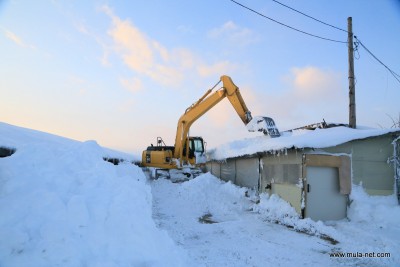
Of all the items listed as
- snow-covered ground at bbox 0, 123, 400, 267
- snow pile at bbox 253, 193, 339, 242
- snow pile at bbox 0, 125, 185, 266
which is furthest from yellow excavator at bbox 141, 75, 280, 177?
snow pile at bbox 0, 125, 185, 266

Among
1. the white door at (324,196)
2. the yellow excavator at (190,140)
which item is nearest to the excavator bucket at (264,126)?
the yellow excavator at (190,140)

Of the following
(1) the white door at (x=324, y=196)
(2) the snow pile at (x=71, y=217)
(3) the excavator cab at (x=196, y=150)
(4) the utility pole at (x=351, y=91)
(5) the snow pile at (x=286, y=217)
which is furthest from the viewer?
(3) the excavator cab at (x=196, y=150)

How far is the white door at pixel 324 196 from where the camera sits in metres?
10.3

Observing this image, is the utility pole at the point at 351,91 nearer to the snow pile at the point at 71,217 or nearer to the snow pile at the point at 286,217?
the snow pile at the point at 286,217

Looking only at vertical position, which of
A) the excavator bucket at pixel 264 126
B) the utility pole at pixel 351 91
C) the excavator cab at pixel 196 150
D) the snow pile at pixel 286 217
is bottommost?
the snow pile at pixel 286 217

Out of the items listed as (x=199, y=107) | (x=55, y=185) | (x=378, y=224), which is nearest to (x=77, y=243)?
(x=55, y=185)

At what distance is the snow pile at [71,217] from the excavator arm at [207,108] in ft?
33.8

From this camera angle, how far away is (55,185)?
215 inches

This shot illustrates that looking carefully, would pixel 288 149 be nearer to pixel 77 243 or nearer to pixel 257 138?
pixel 257 138

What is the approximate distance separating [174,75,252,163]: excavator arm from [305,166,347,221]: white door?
18.5ft

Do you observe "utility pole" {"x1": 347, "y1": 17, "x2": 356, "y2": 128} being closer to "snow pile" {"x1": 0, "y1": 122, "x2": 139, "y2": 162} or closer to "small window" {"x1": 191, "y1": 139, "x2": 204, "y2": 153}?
"small window" {"x1": 191, "y1": 139, "x2": 204, "y2": 153}

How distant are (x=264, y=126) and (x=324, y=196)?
4770mm

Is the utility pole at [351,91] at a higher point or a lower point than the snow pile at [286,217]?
higher

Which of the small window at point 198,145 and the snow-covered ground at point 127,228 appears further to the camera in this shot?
the small window at point 198,145
